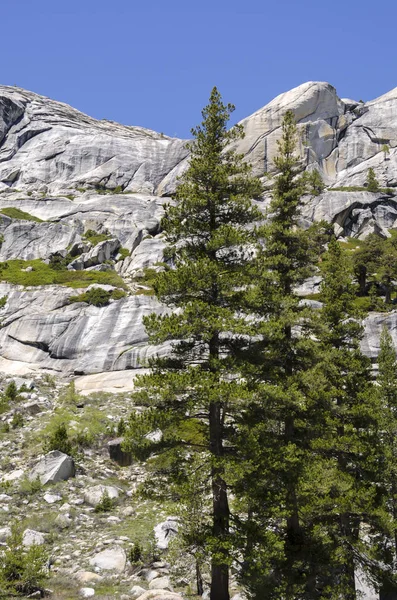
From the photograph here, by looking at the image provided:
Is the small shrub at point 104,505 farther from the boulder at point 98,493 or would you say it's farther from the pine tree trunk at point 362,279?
the pine tree trunk at point 362,279

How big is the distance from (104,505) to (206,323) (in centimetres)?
1156

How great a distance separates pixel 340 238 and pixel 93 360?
1815 inches

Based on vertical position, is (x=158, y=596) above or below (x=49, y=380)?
below

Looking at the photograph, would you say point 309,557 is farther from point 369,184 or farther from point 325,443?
point 369,184

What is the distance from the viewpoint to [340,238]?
71250 mm

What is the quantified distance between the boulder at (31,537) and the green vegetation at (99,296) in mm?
27294

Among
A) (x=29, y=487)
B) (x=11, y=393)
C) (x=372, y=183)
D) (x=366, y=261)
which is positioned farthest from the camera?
(x=372, y=183)

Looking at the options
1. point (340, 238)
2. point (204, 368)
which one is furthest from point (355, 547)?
point (340, 238)

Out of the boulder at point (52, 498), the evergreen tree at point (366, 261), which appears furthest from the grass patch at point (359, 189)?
the boulder at point (52, 498)

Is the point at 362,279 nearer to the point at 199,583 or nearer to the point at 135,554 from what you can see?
the point at 135,554

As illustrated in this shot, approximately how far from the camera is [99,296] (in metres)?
43.4

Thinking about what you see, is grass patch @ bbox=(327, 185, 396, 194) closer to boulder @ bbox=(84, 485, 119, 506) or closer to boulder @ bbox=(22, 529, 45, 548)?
boulder @ bbox=(84, 485, 119, 506)

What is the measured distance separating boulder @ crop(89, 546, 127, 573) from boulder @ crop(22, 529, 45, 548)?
7.08 feet

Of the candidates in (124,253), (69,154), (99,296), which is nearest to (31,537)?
(99,296)
